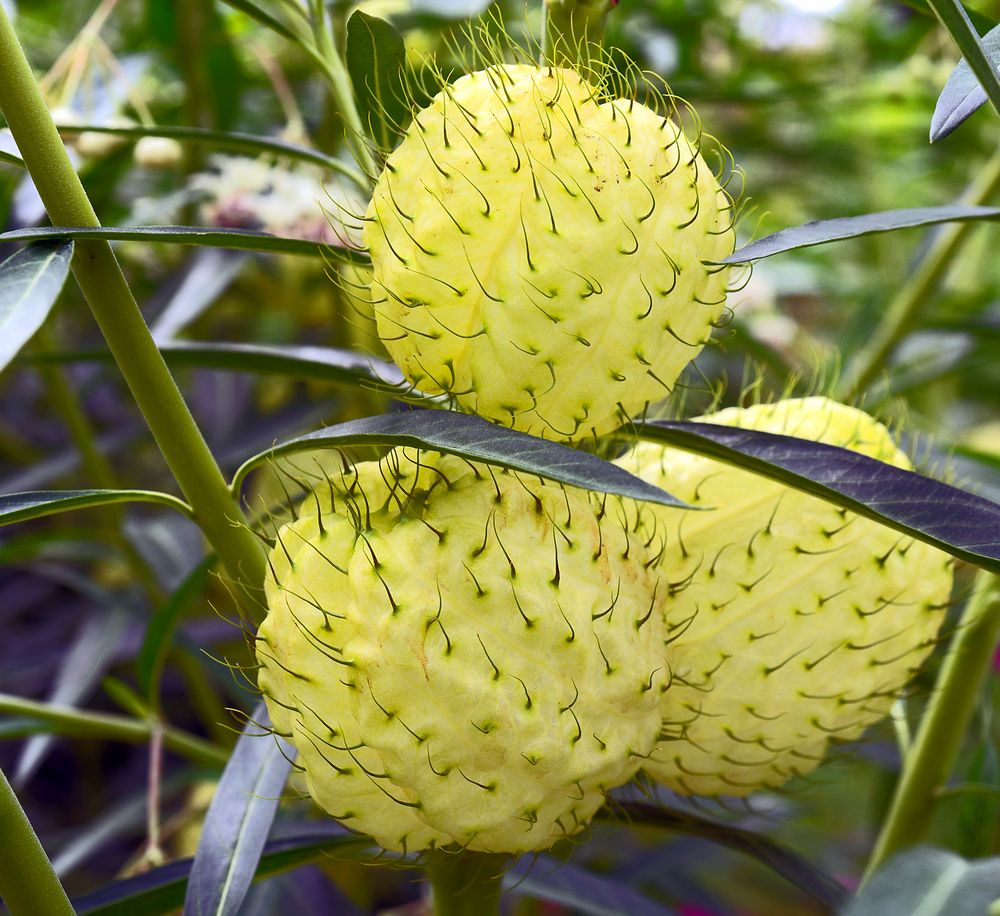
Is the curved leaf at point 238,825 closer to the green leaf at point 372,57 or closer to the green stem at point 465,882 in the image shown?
the green stem at point 465,882

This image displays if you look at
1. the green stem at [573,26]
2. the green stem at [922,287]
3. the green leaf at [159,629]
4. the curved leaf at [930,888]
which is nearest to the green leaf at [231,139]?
the green stem at [573,26]

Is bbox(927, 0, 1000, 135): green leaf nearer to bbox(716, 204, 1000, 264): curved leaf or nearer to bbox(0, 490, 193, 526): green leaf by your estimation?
bbox(716, 204, 1000, 264): curved leaf

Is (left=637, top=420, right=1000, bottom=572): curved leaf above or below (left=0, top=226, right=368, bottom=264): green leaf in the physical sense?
below

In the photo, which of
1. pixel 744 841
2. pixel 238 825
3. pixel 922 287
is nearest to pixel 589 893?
pixel 744 841

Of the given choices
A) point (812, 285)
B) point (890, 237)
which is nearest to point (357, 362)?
point (812, 285)

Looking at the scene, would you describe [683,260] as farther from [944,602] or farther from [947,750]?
[947,750]

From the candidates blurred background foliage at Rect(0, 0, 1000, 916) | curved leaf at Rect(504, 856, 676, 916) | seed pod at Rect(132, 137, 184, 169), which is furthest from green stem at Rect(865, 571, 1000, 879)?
seed pod at Rect(132, 137, 184, 169)
